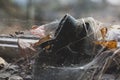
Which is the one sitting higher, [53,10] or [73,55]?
[53,10]

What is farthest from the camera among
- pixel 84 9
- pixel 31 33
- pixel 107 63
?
pixel 31 33

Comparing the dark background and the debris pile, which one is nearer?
the debris pile

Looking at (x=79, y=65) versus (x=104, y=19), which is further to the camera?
(x=104, y=19)

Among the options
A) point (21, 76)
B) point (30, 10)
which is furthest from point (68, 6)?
point (21, 76)

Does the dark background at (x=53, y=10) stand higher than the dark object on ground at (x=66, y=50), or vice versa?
the dark background at (x=53, y=10)

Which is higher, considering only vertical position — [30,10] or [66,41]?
[30,10]

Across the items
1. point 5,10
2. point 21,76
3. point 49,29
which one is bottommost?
point 21,76

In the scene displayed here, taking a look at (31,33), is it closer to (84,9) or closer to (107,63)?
(84,9)

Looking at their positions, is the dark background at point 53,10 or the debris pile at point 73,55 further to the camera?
the dark background at point 53,10

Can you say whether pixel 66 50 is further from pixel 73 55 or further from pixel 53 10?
pixel 53 10

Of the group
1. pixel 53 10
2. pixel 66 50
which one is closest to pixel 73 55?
pixel 66 50

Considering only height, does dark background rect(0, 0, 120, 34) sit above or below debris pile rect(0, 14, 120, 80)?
above
